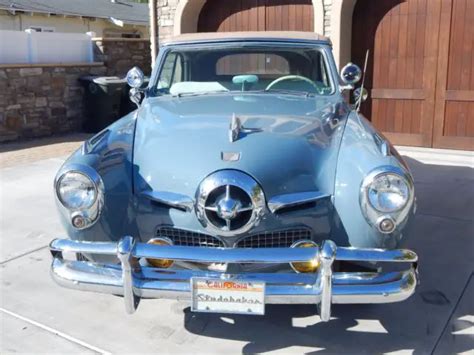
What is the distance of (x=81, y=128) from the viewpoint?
37.1 feet

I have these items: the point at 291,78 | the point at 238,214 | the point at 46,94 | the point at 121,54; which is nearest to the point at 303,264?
the point at 238,214

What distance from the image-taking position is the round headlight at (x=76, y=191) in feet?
9.52

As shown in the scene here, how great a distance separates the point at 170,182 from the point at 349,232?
3.32 ft

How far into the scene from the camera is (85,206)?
9.52ft

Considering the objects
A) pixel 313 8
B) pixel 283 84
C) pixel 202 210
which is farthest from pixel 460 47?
pixel 202 210

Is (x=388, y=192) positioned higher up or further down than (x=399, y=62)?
further down

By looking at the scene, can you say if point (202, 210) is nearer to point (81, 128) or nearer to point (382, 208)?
point (382, 208)

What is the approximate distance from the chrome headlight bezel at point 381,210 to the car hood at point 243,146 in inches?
8.3

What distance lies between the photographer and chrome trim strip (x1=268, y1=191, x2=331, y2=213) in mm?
2850

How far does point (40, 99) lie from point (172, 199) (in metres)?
8.44

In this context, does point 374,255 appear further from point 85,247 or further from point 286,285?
point 85,247

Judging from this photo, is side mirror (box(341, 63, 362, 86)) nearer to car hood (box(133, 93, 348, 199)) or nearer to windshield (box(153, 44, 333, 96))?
windshield (box(153, 44, 333, 96))

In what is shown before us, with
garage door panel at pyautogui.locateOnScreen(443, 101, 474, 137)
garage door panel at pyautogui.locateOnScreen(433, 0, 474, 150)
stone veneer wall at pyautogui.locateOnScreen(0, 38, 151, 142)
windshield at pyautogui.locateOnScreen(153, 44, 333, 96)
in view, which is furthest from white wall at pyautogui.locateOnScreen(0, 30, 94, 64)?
garage door panel at pyautogui.locateOnScreen(443, 101, 474, 137)

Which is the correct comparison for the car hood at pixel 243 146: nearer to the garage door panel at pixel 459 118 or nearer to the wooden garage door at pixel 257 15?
the garage door panel at pixel 459 118
